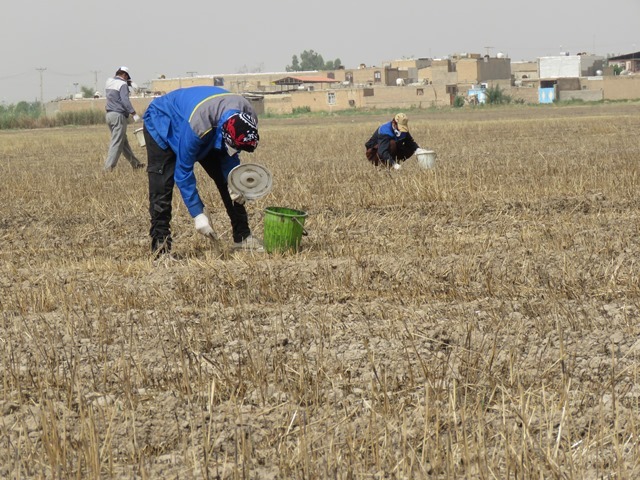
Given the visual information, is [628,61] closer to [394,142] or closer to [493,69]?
[493,69]

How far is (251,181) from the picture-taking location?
6941 mm

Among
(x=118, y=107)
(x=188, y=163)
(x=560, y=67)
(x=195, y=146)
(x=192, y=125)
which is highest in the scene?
(x=560, y=67)

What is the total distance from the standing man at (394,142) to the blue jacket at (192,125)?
205 inches

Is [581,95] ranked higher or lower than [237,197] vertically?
lower

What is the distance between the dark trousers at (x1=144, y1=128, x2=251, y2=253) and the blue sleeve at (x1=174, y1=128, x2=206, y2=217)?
11.9 inches

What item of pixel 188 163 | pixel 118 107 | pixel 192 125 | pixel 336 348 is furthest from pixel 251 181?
pixel 118 107

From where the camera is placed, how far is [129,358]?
4.59m

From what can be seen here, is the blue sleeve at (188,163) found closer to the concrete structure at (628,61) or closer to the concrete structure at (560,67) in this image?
the concrete structure at (560,67)

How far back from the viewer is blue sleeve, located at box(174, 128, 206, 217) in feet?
21.9

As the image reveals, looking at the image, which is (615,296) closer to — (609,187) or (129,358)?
(129,358)

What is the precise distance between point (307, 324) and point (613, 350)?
155cm

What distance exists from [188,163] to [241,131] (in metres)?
0.58

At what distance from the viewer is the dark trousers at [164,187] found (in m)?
7.18

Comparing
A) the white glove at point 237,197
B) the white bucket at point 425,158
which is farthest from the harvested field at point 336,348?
the white bucket at point 425,158
